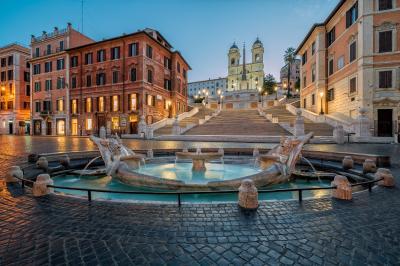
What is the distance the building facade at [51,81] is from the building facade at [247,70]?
73.6 metres

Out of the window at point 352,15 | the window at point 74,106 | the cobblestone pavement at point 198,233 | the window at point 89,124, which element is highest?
the window at point 352,15

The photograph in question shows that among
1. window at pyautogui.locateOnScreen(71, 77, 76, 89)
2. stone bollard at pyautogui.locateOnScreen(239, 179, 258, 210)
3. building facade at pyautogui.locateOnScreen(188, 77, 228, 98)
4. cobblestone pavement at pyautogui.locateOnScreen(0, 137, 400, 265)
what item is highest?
building facade at pyautogui.locateOnScreen(188, 77, 228, 98)

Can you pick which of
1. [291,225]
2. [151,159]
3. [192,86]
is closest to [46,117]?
[151,159]

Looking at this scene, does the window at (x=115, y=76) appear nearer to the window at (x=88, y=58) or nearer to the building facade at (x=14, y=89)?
the window at (x=88, y=58)

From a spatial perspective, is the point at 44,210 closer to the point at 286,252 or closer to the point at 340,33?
the point at 286,252

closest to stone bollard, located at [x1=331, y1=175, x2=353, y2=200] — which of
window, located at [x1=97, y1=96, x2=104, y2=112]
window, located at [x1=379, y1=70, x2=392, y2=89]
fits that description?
window, located at [x1=379, y1=70, x2=392, y2=89]

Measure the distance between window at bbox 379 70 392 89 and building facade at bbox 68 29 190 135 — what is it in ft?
93.1

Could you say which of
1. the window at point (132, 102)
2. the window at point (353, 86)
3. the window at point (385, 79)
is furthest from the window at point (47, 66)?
the window at point (385, 79)

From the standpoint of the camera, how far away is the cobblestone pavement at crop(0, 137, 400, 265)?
7.99ft

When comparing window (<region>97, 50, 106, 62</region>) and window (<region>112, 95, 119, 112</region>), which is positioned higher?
window (<region>97, 50, 106, 62</region>)

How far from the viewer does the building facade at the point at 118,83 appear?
104ft

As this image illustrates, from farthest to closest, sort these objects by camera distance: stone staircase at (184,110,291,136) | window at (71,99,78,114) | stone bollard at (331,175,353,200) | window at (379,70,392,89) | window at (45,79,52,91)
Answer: window at (45,79,52,91) < window at (71,99,78,114) < stone staircase at (184,110,291,136) < window at (379,70,392,89) < stone bollard at (331,175,353,200)

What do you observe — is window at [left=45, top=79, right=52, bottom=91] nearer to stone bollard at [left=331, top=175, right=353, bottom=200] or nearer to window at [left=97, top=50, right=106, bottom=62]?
window at [left=97, top=50, right=106, bottom=62]

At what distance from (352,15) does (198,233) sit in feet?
101
